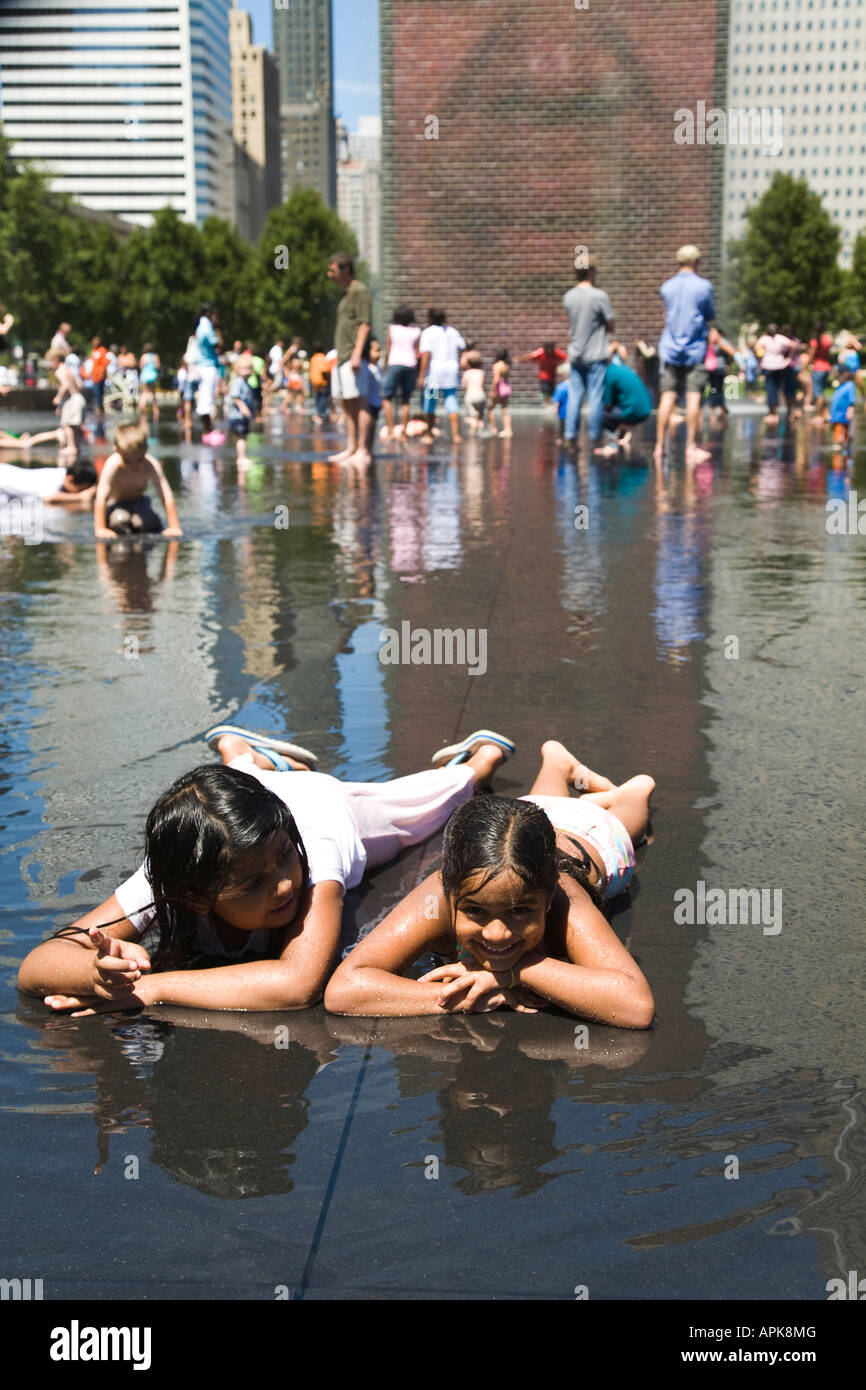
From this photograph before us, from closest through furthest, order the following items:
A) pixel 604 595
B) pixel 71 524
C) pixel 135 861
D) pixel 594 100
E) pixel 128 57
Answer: pixel 135 861 < pixel 604 595 < pixel 71 524 < pixel 594 100 < pixel 128 57

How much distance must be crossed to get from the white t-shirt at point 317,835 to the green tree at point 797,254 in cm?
6521

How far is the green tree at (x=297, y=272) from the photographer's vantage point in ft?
236

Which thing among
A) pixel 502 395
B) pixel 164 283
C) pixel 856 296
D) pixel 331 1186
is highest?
pixel 164 283

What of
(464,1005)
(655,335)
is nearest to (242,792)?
(464,1005)

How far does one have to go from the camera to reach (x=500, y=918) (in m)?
3.04

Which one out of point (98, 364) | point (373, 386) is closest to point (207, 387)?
point (373, 386)

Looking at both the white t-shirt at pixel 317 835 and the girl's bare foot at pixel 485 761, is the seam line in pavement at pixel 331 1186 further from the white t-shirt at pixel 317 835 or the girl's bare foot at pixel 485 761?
the girl's bare foot at pixel 485 761

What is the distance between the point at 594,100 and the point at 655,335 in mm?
4684

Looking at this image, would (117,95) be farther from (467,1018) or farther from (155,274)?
(467,1018)

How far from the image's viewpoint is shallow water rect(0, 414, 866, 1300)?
2326mm

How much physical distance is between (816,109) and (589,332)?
447 ft

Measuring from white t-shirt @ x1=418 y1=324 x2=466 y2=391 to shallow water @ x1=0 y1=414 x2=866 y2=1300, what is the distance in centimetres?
1176

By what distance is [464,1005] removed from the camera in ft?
10.2
